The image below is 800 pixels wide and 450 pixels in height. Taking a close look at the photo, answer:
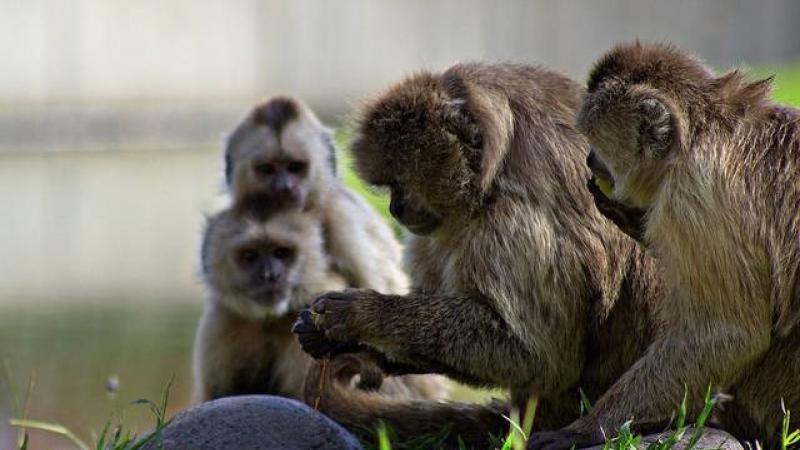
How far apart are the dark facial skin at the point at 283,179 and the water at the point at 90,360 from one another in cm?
132

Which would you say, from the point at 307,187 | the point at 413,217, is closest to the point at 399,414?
the point at 413,217

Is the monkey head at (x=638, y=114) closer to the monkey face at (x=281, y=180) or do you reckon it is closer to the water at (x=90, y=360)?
the monkey face at (x=281, y=180)

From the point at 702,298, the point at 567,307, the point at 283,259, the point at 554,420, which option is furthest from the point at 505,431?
the point at 283,259

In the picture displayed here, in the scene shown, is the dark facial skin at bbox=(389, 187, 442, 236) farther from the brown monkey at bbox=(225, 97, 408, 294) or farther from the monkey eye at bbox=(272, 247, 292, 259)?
the monkey eye at bbox=(272, 247, 292, 259)

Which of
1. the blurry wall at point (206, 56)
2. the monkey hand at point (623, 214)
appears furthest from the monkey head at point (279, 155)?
the blurry wall at point (206, 56)

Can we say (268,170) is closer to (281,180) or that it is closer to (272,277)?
(281,180)

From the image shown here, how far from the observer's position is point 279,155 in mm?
9008

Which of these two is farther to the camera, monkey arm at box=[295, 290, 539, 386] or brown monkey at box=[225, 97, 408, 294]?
brown monkey at box=[225, 97, 408, 294]

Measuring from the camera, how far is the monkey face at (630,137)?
18.8ft

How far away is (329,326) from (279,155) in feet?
10.2

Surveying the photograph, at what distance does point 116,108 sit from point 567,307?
1490 cm

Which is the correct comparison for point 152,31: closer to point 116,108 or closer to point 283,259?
point 116,108

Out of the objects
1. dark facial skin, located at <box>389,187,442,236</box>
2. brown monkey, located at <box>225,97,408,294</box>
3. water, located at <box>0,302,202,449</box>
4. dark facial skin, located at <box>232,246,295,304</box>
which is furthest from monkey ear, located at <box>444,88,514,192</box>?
water, located at <box>0,302,202,449</box>

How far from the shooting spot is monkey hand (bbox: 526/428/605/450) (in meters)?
5.55
